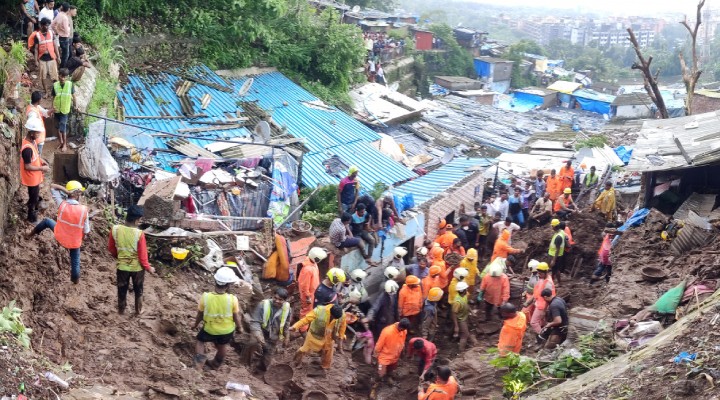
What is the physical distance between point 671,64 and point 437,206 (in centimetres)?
5470

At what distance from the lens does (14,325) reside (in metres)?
6.81

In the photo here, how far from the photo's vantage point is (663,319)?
921cm

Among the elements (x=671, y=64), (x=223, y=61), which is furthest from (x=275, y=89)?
(x=671, y=64)

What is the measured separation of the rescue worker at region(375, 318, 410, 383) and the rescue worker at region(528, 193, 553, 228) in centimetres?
789

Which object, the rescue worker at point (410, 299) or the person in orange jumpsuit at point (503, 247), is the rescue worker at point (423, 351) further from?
the person in orange jumpsuit at point (503, 247)

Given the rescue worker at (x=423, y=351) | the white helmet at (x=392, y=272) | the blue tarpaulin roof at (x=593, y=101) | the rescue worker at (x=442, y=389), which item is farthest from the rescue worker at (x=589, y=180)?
the blue tarpaulin roof at (x=593, y=101)

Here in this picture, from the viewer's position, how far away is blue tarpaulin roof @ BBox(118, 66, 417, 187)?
17172 millimetres

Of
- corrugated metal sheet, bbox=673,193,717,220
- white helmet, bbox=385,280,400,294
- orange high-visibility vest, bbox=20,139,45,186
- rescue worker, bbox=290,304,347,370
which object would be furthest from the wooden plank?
corrugated metal sheet, bbox=673,193,717,220

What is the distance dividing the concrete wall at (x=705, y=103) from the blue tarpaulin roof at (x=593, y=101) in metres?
9.75

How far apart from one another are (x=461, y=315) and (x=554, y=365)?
3.12 meters

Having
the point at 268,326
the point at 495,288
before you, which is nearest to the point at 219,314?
the point at 268,326

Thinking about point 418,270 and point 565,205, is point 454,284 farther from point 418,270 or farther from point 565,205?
point 565,205

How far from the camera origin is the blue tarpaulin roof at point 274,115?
1717cm

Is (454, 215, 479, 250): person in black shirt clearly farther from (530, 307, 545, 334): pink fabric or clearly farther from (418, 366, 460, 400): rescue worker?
(418, 366, 460, 400): rescue worker
